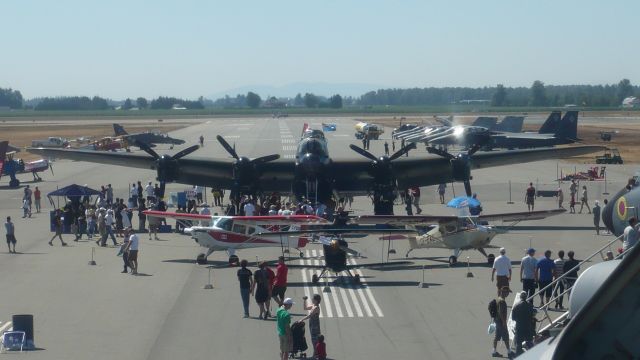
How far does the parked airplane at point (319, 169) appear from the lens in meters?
36.6

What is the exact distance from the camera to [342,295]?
891 inches

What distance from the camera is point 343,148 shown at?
→ 289ft

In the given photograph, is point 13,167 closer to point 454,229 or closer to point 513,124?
point 454,229

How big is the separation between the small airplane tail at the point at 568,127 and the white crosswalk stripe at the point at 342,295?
58953 millimetres

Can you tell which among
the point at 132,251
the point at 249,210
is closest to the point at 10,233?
the point at 132,251

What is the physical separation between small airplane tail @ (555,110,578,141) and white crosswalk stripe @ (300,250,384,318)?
59.0m

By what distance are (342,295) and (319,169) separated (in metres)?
13.7

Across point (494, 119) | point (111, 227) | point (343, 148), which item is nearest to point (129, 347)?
point (111, 227)

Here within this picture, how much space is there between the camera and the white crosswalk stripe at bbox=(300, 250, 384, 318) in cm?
2062

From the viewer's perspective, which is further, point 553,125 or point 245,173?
point 553,125

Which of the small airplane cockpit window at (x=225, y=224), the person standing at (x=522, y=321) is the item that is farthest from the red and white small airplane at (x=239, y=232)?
the person standing at (x=522, y=321)

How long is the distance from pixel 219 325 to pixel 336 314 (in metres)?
2.73

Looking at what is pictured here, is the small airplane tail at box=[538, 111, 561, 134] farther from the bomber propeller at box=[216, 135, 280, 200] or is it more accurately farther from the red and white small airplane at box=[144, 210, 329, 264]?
the red and white small airplane at box=[144, 210, 329, 264]

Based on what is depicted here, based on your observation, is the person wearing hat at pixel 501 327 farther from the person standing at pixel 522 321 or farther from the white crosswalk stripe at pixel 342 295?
the white crosswalk stripe at pixel 342 295
